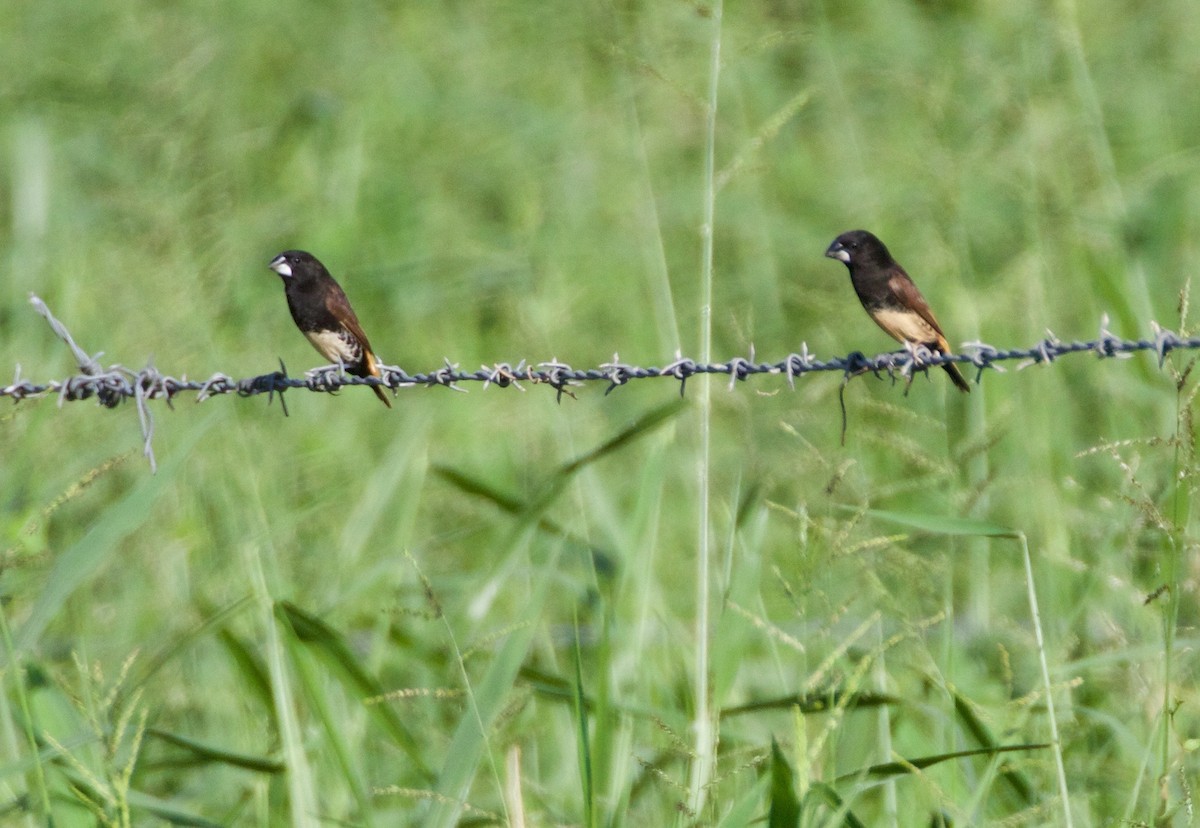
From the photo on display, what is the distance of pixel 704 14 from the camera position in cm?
348

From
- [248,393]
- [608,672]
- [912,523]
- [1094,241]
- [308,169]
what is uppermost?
[308,169]

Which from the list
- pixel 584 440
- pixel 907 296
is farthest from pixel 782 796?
pixel 584 440

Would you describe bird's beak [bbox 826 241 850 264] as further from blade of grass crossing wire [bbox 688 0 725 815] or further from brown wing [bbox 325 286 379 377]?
brown wing [bbox 325 286 379 377]

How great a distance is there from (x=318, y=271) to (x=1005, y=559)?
248 cm

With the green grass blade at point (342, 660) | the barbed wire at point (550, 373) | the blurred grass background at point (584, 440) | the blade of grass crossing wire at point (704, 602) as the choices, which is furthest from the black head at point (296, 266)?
the green grass blade at point (342, 660)

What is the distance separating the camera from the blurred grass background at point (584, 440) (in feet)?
9.78

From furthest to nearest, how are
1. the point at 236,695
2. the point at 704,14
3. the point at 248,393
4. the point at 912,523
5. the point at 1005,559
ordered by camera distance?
the point at 1005,559 < the point at 236,695 < the point at 704,14 < the point at 248,393 < the point at 912,523

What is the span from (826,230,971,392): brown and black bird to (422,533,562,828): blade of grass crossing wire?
1642 millimetres

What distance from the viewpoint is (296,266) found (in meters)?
4.21

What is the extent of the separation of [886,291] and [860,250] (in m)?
0.16

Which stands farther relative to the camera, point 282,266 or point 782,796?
point 282,266

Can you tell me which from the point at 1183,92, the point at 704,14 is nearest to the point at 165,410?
the point at 704,14

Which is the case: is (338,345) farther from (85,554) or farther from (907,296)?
(907,296)

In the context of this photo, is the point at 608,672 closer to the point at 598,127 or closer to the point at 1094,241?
the point at 1094,241
